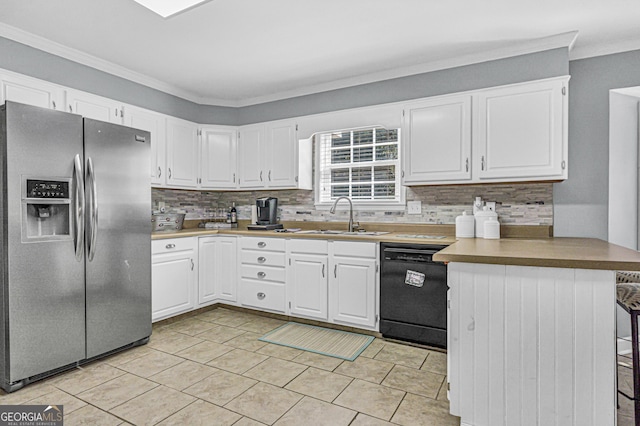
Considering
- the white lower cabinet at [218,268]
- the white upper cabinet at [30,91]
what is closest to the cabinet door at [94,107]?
the white upper cabinet at [30,91]

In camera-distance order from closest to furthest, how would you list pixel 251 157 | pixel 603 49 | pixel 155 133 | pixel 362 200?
pixel 603 49, pixel 155 133, pixel 362 200, pixel 251 157

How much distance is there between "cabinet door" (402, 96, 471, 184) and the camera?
3119 millimetres

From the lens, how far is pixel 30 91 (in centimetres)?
282

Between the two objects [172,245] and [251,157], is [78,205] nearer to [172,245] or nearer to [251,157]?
[172,245]

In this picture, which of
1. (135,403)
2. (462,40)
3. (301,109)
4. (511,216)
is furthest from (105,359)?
(462,40)

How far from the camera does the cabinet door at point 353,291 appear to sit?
3.23 m

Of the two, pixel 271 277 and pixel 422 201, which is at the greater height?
pixel 422 201

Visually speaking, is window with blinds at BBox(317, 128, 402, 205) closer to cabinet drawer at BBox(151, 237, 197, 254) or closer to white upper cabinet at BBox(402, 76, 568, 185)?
white upper cabinet at BBox(402, 76, 568, 185)

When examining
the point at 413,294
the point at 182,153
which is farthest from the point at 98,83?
the point at 413,294

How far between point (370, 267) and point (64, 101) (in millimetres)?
2965

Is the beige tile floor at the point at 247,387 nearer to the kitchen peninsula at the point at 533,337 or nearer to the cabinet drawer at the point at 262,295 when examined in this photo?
the kitchen peninsula at the point at 533,337

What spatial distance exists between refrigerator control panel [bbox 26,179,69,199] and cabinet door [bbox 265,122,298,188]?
81.4 inches

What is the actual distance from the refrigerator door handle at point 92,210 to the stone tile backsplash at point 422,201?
1.43 m

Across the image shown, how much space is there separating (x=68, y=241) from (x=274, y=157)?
2208 millimetres
